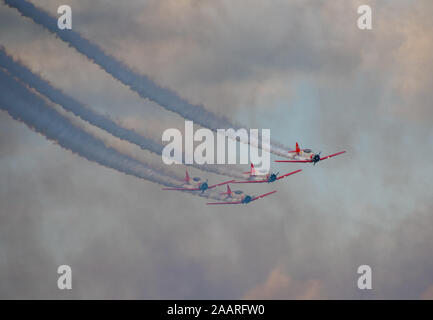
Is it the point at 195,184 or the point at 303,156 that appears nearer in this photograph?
the point at 303,156

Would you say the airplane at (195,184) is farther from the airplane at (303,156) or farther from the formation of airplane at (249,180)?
the airplane at (303,156)

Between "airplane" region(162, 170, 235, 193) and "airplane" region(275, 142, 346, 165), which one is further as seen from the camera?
"airplane" region(162, 170, 235, 193)

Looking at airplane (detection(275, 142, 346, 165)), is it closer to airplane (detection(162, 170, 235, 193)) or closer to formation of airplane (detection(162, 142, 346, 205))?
formation of airplane (detection(162, 142, 346, 205))

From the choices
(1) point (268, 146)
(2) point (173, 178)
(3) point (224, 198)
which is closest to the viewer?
(1) point (268, 146)

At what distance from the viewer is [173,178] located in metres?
104

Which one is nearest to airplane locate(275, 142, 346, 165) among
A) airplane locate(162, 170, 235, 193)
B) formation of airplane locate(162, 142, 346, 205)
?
formation of airplane locate(162, 142, 346, 205)

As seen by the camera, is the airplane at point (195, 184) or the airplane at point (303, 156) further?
the airplane at point (195, 184)

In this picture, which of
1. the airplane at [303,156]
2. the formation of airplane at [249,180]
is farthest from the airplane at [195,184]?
the airplane at [303,156]
